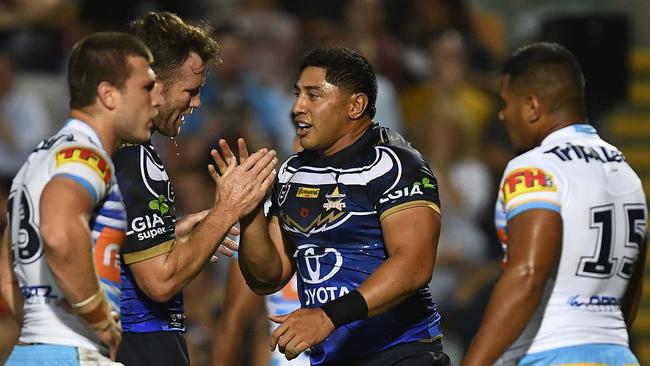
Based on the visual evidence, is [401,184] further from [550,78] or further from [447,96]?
[447,96]

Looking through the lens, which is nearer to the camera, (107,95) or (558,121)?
(107,95)

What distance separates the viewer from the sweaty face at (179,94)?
20.1 ft

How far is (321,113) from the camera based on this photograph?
6.13 meters

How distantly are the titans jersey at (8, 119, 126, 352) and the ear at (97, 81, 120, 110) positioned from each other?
5.0 inches

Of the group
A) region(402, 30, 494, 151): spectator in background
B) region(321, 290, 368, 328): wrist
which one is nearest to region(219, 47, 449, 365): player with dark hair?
region(321, 290, 368, 328): wrist

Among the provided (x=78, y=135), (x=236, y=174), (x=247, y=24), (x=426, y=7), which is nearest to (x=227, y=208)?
(x=236, y=174)

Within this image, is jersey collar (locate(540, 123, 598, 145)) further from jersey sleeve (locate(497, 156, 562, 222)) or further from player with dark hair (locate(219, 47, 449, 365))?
player with dark hair (locate(219, 47, 449, 365))

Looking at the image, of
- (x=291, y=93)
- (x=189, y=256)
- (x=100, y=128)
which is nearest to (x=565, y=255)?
(x=189, y=256)

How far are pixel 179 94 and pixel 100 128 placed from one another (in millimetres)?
1138

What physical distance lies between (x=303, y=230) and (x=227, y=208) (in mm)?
412

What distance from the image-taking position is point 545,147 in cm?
587

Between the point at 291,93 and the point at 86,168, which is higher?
the point at 291,93

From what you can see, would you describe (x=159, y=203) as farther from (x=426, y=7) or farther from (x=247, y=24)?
(x=426, y=7)

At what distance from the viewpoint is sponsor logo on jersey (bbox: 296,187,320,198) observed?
603 cm
